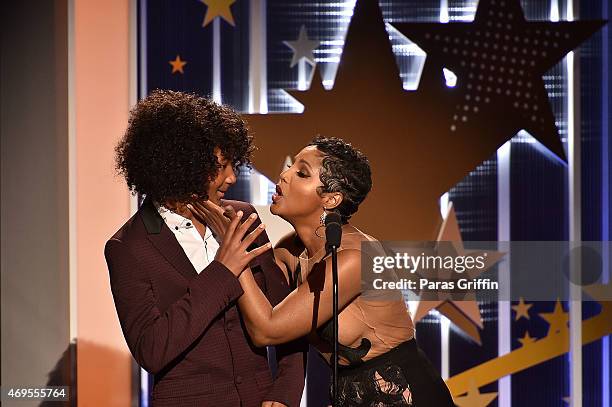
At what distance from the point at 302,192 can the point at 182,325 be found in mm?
584

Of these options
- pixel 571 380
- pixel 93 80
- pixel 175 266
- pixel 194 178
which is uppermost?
pixel 93 80

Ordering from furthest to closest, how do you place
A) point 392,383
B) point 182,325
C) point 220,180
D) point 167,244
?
point 392,383 → point 220,180 → point 167,244 → point 182,325

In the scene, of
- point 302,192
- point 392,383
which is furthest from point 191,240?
point 392,383

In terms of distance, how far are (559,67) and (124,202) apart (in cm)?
193

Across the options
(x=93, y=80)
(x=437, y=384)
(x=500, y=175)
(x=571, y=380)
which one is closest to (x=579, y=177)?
(x=500, y=175)

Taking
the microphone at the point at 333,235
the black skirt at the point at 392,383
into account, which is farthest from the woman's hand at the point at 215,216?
the black skirt at the point at 392,383

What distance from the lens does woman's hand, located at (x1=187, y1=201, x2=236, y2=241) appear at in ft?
6.21

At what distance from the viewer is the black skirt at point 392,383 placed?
214 cm

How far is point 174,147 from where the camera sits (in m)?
1.96

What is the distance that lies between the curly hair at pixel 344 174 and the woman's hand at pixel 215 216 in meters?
0.35

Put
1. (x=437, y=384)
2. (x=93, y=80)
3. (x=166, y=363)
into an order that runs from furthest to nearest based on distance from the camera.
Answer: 1. (x=93, y=80)
2. (x=437, y=384)
3. (x=166, y=363)

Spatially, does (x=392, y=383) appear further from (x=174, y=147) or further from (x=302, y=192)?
(x=174, y=147)

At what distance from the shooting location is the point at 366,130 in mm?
3178

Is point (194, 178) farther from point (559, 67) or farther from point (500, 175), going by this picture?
point (559, 67)
